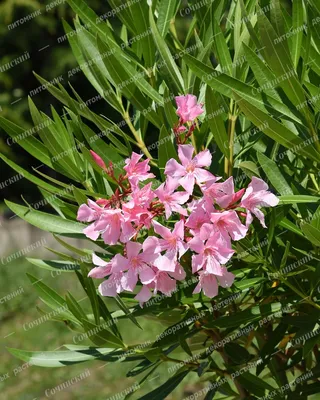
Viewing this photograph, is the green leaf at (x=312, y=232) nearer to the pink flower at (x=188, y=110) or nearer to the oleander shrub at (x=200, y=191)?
the oleander shrub at (x=200, y=191)

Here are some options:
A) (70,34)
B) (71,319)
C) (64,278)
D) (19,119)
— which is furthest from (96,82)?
(19,119)

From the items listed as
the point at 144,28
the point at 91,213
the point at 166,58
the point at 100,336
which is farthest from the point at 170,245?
the point at 144,28

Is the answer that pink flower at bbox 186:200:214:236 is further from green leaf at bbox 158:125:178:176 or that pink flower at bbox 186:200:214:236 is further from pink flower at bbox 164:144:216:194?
green leaf at bbox 158:125:178:176

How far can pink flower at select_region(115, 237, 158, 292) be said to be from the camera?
4.00ft

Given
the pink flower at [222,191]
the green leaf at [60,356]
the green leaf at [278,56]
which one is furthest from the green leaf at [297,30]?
the green leaf at [60,356]

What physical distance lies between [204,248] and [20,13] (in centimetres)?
818

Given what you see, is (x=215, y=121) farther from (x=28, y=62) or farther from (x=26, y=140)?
(x=28, y=62)

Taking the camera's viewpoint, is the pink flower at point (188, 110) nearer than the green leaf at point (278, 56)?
No

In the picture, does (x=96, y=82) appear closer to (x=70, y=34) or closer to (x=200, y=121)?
(x=70, y=34)

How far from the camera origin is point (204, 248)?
3.95 feet

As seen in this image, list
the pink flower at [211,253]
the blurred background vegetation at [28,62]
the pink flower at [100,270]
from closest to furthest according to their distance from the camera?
the pink flower at [211,253], the pink flower at [100,270], the blurred background vegetation at [28,62]

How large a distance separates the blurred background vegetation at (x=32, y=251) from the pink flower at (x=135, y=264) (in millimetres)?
3814

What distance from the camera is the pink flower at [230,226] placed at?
121 cm

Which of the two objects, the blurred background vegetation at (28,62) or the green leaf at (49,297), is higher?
the blurred background vegetation at (28,62)
